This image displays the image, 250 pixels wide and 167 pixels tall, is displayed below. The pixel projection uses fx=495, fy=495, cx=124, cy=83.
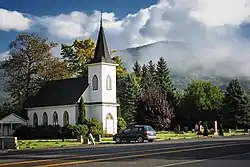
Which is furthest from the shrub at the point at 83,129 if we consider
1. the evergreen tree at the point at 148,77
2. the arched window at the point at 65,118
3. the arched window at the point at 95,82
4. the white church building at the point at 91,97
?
the evergreen tree at the point at 148,77

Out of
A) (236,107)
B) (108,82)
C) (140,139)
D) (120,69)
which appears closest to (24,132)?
(108,82)

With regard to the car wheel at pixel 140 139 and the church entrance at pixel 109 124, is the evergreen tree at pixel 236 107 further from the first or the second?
the car wheel at pixel 140 139

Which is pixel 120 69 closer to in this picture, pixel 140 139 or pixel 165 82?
pixel 165 82

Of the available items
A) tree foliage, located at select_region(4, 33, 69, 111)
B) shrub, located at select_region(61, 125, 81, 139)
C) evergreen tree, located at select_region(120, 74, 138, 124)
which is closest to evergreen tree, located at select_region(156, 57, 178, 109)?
evergreen tree, located at select_region(120, 74, 138, 124)

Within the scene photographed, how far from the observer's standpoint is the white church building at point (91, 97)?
216 ft

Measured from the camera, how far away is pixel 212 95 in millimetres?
105875

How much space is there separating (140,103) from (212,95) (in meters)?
34.3

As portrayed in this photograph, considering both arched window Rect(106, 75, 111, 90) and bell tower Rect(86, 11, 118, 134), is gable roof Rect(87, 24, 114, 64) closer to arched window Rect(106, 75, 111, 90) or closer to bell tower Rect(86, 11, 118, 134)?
bell tower Rect(86, 11, 118, 134)

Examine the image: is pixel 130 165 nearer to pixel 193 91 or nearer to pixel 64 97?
pixel 64 97

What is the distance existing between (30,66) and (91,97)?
14032 millimetres

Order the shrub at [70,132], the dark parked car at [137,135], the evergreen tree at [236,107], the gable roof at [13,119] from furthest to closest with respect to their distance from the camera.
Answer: the evergreen tree at [236,107]
the gable roof at [13,119]
the shrub at [70,132]
the dark parked car at [137,135]

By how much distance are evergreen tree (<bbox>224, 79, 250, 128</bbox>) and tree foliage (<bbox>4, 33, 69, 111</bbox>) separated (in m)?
28.7

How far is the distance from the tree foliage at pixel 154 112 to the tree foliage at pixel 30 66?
1391 centimetres

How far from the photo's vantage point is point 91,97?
6700 centimetres
